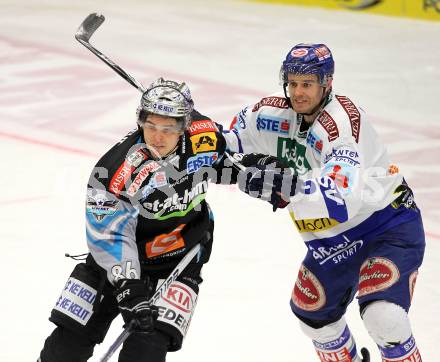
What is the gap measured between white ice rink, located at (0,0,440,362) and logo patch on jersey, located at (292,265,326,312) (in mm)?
552

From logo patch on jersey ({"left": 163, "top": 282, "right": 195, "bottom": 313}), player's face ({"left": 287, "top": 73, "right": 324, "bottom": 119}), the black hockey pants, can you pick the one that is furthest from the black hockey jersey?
player's face ({"left": 287, "top": 73, "right": 324, "bottom": 119})

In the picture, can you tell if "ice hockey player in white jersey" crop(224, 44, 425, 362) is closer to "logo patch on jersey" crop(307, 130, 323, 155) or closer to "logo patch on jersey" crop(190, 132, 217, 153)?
"logo patch on jersey" crop(307, 130, 323, 155)

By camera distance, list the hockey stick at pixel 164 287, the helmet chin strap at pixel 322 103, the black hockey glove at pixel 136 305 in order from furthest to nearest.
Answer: the helmet chin strap at pixel 322 103
the hockey stick at pixel 164 287
the black hockey glove at pixel 136 305

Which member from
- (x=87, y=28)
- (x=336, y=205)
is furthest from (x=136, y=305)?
(x=87, y=28)

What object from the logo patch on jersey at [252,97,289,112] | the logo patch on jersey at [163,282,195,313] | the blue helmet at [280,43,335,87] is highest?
the blue helmet at [280,43,335,87]

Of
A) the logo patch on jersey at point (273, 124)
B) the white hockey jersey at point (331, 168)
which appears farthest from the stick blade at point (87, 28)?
the logo patch on jersey at point (273, 124)

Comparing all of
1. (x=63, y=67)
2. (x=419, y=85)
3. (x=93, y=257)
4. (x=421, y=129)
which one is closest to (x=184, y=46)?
(x=63, y=67)

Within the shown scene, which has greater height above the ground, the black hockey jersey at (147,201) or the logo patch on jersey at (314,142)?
the logo patch on jersey at (314,142)

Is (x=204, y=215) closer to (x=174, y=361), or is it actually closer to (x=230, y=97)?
(x=174, y=361)

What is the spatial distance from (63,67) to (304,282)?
666cm

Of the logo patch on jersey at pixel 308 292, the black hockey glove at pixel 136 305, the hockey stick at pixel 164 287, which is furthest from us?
the logo patch on jersey at pixel 308 292

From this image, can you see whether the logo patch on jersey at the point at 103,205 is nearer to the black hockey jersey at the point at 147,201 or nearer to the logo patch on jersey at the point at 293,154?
the black hockey jersey at the point at 147,201

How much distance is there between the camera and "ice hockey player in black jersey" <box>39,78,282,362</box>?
410cm

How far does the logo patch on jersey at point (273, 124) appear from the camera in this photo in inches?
187
